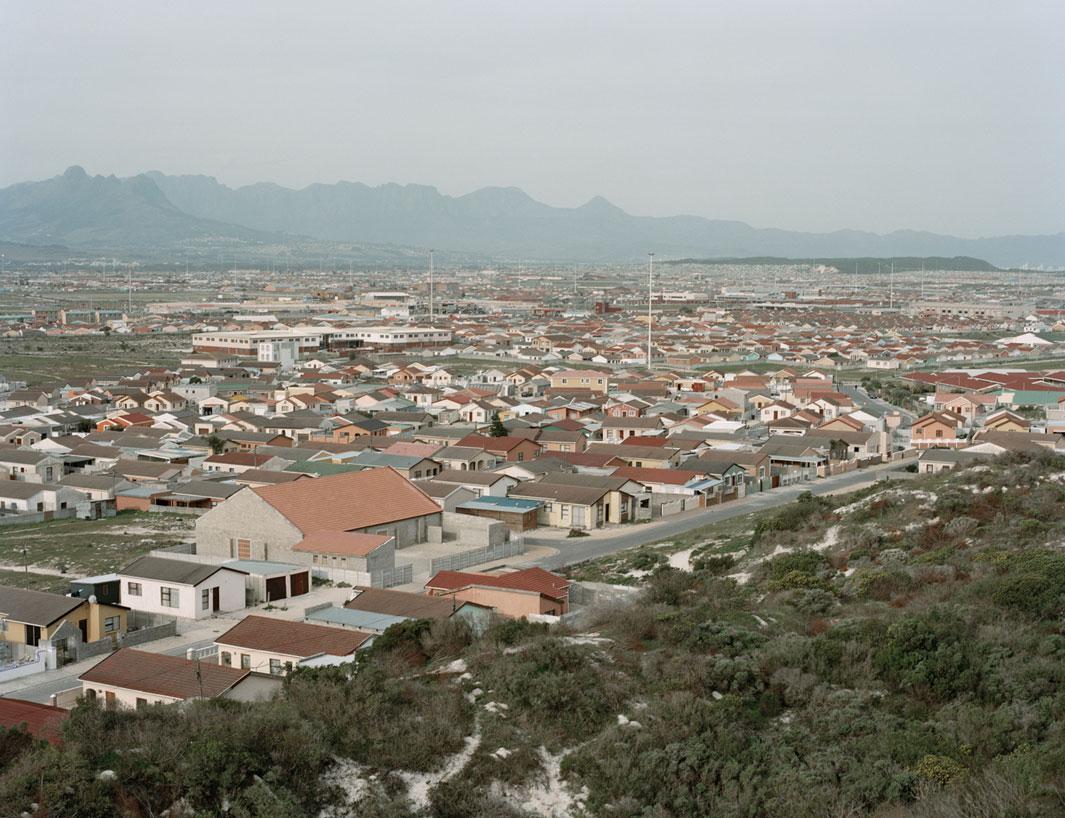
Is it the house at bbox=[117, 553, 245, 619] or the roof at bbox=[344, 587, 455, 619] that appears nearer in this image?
the roof at bbox=[344, 587, 455, 619]

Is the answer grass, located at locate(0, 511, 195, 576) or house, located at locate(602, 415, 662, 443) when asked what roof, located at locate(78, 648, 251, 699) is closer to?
grass, located at locate(0, 511, 195, 576)

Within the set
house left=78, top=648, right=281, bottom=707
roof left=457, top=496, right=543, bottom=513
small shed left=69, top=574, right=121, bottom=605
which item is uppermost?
house left=78, top=648, right=281, bottom=707

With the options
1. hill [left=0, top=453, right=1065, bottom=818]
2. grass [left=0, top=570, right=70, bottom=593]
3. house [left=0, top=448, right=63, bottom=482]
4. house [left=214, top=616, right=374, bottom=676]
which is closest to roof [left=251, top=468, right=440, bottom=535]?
grass [left=0, top=570, right=70, bottom=593]

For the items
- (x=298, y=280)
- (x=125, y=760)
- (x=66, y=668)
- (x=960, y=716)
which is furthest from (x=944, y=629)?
(x=298, y=280)

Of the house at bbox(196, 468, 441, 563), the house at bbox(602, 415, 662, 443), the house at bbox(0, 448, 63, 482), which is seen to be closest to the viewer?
the house at bbox(196, 468, 441, 563)

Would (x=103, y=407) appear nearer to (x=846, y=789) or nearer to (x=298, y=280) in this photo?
(x=846, y=789)

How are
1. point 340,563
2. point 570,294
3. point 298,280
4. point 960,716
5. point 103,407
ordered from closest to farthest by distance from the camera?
point 960,716 < point 340,563 < point 103,407 < point 570,294 < point 298,280

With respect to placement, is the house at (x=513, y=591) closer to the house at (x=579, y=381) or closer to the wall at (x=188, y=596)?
the wall at (x=188, y=596)

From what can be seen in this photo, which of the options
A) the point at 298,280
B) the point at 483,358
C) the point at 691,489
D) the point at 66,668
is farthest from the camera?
the point at 298,280
